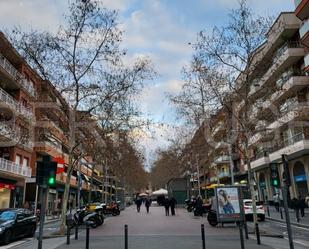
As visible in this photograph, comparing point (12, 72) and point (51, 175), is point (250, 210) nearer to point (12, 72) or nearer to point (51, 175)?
point (51, 175)

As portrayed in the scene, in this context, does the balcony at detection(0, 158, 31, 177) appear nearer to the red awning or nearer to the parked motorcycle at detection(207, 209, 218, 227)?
the red awning

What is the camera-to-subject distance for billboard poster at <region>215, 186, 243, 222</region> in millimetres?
17453

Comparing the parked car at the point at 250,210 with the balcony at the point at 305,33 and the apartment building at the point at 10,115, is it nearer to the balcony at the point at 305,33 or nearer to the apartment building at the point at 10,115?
the balcony at the point at 305,33

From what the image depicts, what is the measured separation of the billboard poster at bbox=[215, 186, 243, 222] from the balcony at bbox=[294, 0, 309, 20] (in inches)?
640

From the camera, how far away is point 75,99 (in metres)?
20.3

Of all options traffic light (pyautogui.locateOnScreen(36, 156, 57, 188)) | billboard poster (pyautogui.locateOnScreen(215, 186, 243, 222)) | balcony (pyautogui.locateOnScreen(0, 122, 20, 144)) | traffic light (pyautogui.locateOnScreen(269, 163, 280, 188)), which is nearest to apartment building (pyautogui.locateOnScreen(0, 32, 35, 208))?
balcony (pyautogui.locateOnScreen(0, 122, 20, 144))

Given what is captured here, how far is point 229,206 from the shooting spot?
57.6 feet

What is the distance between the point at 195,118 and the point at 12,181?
64.1 feet

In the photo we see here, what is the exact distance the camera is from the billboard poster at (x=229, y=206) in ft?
57.3

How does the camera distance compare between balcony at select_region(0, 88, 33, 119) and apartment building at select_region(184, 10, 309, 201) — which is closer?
apartment building at select_region(184, 10, 309, 201)

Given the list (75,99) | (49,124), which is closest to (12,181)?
(49,124)

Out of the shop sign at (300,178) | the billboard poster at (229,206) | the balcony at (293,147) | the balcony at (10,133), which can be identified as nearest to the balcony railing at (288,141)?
the balcony at (293,147)

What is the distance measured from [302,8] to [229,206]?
1747 centimetres

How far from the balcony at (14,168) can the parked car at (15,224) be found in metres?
12.9
